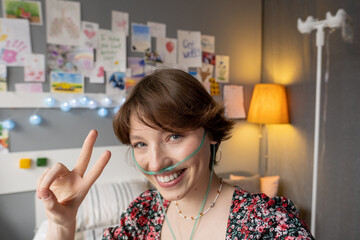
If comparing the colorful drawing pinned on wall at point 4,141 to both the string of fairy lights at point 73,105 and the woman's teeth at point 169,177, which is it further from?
the woman's teeth at point 169,177

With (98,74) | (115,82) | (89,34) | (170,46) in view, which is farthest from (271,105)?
(89,34)

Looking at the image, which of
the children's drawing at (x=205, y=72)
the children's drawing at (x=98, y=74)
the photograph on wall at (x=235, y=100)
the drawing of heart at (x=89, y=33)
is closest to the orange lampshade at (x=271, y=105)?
the photograph on wall at (x=235, y=100)

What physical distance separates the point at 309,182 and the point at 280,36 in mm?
1276

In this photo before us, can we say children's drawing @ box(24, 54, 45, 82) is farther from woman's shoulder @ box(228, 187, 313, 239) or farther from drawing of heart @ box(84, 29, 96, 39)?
woman's shoulder @ box(228, 187, 313, 239)

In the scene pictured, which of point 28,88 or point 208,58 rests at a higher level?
point 208,58

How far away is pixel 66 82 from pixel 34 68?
8.2 inches

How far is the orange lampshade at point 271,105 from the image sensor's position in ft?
7.50

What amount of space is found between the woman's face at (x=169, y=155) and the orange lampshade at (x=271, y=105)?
5.45 ft

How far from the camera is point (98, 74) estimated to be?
1.98 m

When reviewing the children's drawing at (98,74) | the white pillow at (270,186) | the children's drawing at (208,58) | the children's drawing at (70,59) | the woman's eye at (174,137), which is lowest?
the white pillow at (270,186)

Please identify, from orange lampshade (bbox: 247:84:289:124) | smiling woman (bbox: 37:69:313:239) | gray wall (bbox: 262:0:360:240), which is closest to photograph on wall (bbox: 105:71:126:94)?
orange lampshade (bbox: 247:84:289:124)

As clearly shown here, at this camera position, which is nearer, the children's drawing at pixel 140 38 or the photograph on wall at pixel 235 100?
the children's drawing at pixel 140 38

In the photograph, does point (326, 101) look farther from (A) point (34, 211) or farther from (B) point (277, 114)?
(A) point (34, 211)

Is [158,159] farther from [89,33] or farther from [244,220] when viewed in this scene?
[89,33]
